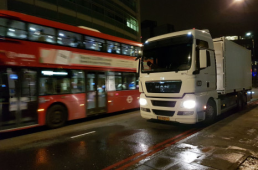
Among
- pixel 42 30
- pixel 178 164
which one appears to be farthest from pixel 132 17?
pixel 178 164

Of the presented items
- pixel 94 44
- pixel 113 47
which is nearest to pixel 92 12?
pixel 113 47

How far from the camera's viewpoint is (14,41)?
6.63 meters

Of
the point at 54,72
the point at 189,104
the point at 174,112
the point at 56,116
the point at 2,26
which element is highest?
the point at 2,26

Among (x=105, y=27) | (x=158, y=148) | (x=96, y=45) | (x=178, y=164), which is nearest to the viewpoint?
(x=178, y=164)

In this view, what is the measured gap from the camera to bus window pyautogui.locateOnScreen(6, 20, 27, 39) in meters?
6.51

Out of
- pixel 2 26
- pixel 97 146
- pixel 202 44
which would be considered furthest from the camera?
pixel 202 44

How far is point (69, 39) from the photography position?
27.5ft

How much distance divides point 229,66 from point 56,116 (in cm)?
807

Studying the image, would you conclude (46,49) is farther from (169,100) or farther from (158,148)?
(158,148)

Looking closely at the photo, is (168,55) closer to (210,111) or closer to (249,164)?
(210,111)

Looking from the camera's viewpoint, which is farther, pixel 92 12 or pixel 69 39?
pixel 92 12

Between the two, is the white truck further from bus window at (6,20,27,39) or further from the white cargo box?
bus window at (6,20,27,39)

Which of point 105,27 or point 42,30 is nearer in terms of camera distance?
point 42,30

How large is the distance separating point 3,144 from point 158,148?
474cm
